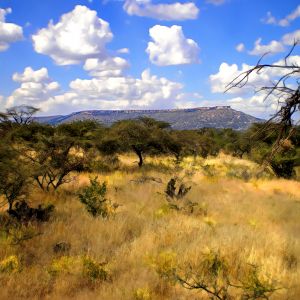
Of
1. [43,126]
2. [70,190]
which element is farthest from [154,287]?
[43,126]

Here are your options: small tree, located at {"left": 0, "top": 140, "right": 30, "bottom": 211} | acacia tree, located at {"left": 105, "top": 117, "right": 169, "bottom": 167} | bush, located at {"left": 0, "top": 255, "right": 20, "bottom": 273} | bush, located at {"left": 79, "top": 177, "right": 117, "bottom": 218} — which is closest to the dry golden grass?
bush, located at {"left": 0, "top": 255, "right": 20, "bottom": 273}

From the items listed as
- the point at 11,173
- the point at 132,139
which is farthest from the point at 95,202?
the point at 132,139

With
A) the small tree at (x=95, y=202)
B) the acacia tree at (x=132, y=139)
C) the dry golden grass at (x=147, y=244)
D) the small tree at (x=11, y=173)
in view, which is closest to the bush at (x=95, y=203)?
the small tree at (x=95, y=202)

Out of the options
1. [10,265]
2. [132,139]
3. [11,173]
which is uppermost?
[11,173]

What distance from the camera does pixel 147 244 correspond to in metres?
8.59

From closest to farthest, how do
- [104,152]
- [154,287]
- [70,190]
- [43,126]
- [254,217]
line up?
[154,287] → [254,217] → [70,190] → [104,152] → [43,126]

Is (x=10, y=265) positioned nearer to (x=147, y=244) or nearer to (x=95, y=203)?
(x=147, y=244)

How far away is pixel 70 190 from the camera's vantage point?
53.4 ft

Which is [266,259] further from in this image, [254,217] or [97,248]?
[254,217]

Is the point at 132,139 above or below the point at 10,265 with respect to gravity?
above

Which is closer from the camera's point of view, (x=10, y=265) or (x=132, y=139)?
(x=10, y=265)

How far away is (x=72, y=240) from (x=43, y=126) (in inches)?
866

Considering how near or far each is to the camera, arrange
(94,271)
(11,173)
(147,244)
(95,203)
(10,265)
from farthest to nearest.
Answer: (95,203) → (11,173) → (147,244) → (10,265) → (94,271)

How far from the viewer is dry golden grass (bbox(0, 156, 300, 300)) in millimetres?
6574
